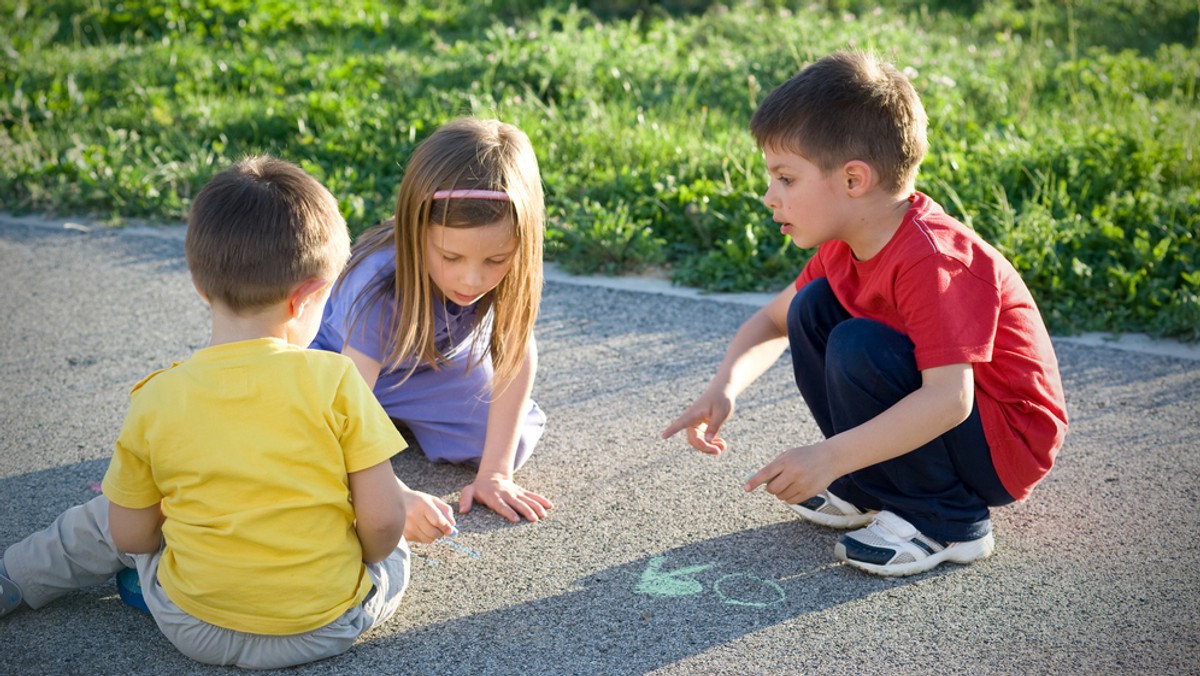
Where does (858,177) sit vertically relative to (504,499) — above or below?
above

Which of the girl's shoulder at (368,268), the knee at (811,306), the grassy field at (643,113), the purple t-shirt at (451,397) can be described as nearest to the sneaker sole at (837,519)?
the knee at (811,306)

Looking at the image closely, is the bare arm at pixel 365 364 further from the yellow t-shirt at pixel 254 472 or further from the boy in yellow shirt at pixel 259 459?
the yellow t-shirt at pixel 254 472

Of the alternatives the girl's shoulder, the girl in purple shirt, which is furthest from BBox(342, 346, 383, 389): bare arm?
the girl's shoulder

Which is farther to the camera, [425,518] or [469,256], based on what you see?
[469,256]

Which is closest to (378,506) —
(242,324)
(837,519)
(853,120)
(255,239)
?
(242,324)

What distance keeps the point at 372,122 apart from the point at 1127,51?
4.60 metres

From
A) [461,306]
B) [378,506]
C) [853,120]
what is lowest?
[378,506]

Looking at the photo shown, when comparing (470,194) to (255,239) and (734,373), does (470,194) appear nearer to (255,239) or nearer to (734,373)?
(255,239)

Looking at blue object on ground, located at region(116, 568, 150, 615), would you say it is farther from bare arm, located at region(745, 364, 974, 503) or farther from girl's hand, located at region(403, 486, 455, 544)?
bare arm, located at region(745, 364, 974, 503)

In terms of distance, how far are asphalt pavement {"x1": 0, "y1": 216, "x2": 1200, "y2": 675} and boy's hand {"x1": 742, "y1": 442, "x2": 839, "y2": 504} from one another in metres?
0.30

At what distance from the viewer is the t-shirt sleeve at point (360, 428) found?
204 cm

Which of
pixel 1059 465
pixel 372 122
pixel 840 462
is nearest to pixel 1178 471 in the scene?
pixel 1059 465

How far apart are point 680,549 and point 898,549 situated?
51 centimetres

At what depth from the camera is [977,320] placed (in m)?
2.33
